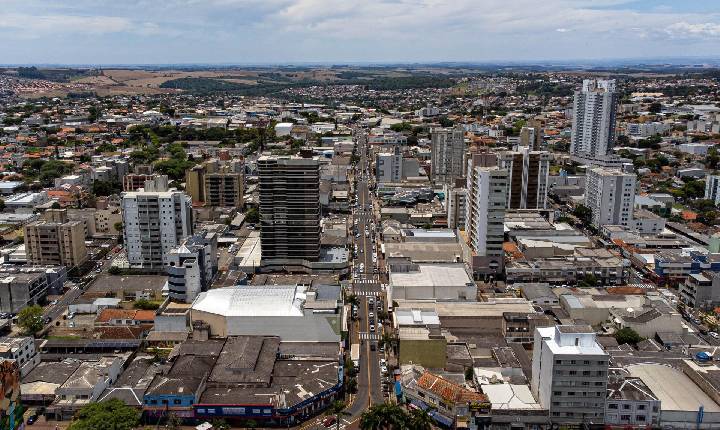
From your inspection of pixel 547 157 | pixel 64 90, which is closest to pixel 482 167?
pixel 547 157

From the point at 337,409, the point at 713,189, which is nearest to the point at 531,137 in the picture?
the point at 713,189

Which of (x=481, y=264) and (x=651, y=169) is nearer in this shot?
(x=481, y=264)

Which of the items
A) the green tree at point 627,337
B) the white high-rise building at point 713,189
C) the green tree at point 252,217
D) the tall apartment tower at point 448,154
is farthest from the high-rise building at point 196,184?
the white high-rise building at point 713,189

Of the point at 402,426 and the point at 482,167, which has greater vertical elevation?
the point at 482,167

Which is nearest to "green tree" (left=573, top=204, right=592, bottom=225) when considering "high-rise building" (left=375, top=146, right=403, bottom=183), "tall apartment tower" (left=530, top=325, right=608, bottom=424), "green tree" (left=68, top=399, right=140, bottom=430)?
"high-rise building" (left=375, top=146, right=403, bottom=183)

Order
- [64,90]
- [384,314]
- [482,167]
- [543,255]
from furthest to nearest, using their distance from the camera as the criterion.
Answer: [64,90] < [543,255] < [482,167] < [384,314]

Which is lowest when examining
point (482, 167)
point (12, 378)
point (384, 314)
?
point (384, 314)

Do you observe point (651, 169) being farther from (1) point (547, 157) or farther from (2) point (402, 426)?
(2) point (402, 426)

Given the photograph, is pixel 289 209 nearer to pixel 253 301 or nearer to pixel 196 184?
pixel 253 301
